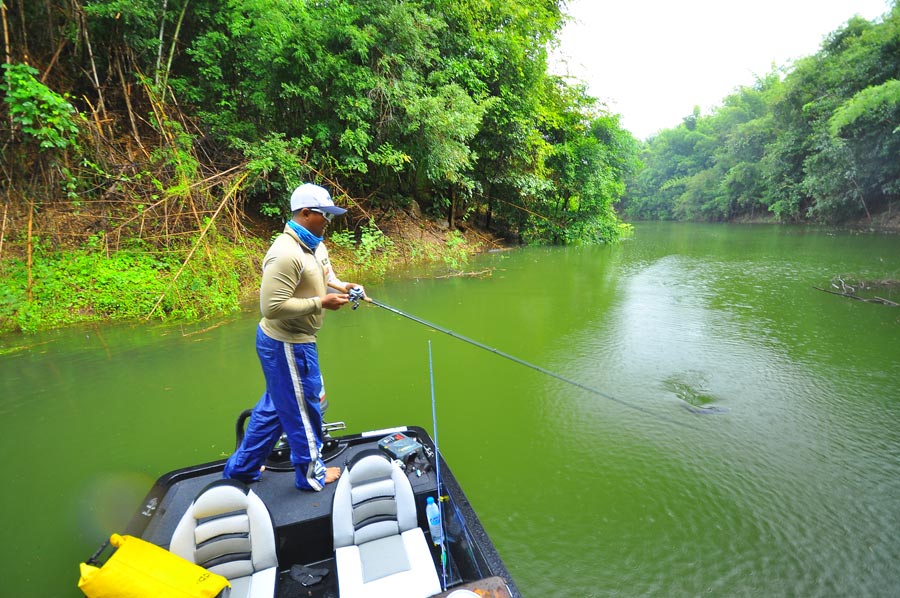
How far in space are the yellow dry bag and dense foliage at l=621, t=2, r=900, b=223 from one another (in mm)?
20816

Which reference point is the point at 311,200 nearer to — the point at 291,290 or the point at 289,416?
the point at 291,290

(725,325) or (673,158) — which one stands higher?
(673,158)

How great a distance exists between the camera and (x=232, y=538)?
1.63 metres

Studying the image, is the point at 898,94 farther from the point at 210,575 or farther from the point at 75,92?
the point at 75,92

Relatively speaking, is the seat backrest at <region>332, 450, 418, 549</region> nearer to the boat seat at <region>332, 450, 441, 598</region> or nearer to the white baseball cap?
the boat seat at <region>332, 450, 441, 598</region>

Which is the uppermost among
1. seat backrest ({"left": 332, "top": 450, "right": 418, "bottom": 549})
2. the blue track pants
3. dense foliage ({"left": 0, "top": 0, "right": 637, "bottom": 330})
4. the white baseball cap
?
dense foliage ({"left": 0, "top": 0, "right": 637, "bottom": 330})

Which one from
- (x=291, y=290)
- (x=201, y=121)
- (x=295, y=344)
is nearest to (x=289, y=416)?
(x=295, y=344)

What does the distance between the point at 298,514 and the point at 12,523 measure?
5.67 feet

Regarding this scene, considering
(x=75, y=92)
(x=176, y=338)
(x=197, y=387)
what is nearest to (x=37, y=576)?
(x=197, y=387)

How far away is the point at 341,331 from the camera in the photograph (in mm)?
5281

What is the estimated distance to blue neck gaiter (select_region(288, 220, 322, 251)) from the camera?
192cm

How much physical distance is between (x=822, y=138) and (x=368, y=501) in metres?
23.8

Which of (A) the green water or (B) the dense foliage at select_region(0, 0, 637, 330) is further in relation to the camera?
(B) the dense foliage at select_region(0, 0, 637, 330)

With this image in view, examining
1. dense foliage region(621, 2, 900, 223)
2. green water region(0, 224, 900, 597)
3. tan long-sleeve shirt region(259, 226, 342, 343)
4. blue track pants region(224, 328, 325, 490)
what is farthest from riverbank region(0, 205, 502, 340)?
dense foliage region(621, 2, 900, 223)
